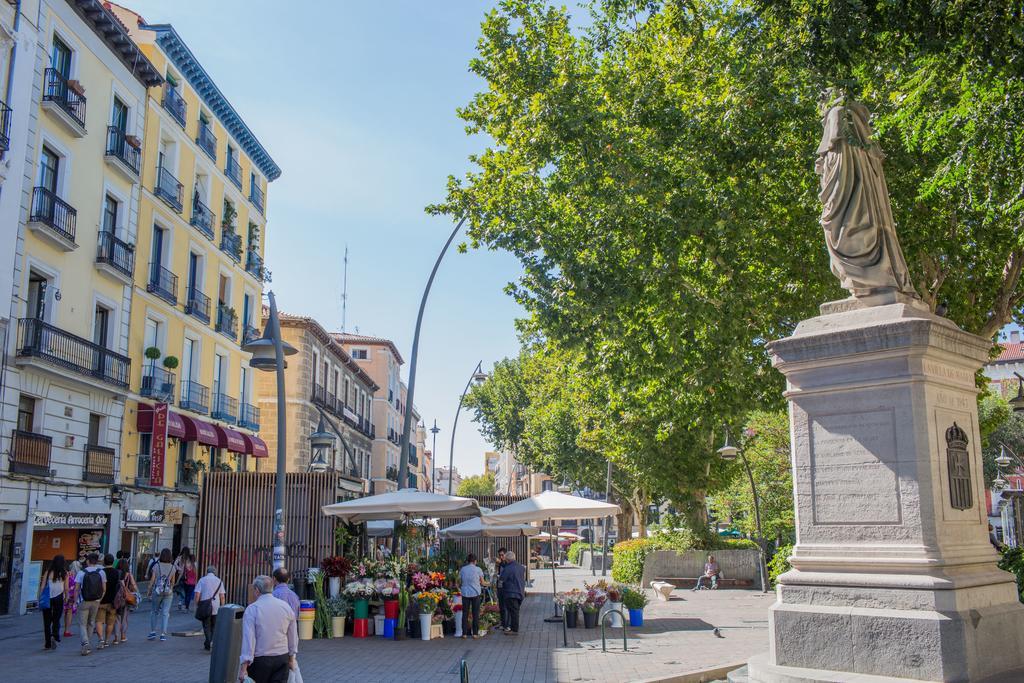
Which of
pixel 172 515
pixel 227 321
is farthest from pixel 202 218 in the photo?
A: pixel 172 515

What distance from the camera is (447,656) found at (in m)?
14.0

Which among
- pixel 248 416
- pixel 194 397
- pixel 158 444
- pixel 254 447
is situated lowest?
pixel 158 444

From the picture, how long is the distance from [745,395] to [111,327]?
62.2 ft

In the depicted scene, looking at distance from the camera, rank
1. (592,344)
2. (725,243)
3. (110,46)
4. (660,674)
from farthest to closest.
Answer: (110,46), (592,344), (725,243), (660,674)

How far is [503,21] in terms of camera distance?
16391mm

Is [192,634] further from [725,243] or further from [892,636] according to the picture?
[892,636]

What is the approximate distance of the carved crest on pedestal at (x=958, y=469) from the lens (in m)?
7.66

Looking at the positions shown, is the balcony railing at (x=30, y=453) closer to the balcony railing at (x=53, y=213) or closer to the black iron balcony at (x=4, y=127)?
the balcony railing at (x=53, y=213)

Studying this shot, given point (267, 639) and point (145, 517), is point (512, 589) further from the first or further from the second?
point (145, 517)

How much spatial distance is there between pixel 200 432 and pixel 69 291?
756cm

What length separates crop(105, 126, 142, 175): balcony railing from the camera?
86.4 feet

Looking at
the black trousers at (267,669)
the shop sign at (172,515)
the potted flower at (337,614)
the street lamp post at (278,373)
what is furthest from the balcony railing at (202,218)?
the black trousers at (267,669)

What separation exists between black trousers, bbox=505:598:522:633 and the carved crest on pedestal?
10.3m

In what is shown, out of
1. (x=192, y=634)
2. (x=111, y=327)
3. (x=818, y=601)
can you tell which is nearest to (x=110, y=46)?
(x=111, y=327)
